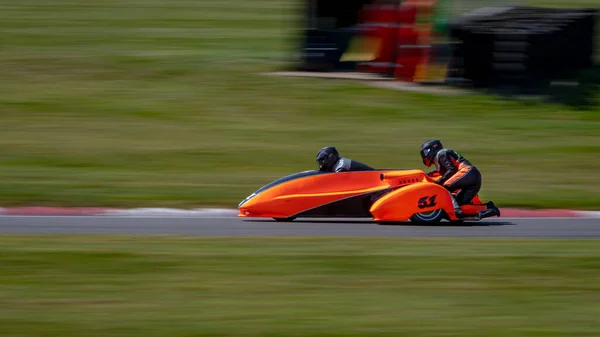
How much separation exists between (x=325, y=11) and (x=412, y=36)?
2470mm

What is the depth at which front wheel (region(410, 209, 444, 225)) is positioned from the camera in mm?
12188

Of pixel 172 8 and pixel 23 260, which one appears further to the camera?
pixel 172 8

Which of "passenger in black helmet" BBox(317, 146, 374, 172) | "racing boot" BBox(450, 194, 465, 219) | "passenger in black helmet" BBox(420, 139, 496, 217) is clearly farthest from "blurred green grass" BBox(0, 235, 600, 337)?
"passenger in black helmet" BBox(317, 146, 374, 172)

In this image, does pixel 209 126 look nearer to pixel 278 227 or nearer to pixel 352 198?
pixel 278 227

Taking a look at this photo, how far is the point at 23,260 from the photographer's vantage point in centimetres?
966

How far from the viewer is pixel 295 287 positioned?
29.0ft

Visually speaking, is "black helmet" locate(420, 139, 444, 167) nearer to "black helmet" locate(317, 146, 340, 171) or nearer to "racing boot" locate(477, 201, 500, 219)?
"racing boot" locate(477, 201, 500, 219)

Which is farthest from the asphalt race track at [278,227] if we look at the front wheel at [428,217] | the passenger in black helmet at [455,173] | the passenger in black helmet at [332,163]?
the passenger in black helmet at [332,163]

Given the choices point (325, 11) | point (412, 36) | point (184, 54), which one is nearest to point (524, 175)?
point (412, 36)

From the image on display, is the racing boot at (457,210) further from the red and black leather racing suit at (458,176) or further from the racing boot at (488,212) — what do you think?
the racing boot at (488,212)

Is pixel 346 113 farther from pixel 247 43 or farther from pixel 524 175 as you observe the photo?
pixel 247 43

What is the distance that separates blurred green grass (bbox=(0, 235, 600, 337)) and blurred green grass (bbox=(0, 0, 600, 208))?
12.6ft

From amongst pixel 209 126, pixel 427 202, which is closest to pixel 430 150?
pixel 427 202

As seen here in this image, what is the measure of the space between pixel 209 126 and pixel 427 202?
29.0 feet
